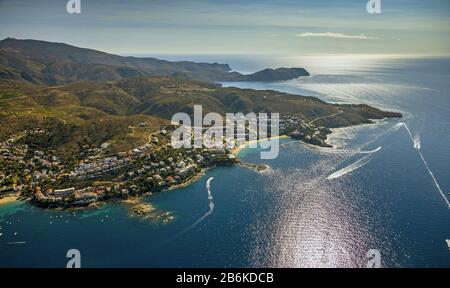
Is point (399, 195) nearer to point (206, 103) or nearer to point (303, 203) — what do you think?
point (303, 203)

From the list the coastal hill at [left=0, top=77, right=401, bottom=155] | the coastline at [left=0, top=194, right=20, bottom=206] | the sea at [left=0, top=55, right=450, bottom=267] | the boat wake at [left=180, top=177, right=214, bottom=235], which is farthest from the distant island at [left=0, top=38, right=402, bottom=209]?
the boat wake at [left=180, top=177, right=214, bottom=235]

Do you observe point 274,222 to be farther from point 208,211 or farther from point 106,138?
point 106,138

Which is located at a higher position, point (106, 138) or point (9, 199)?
point (106, 138)

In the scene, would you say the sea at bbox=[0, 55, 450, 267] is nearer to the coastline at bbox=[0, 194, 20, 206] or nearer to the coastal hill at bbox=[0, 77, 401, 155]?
the coastline at bbox=[0, 194, 20, 206]

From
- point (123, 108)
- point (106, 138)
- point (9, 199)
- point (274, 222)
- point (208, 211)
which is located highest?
point (123, 108)

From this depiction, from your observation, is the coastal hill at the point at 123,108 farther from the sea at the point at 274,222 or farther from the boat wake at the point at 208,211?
the sea at the point at 274,222

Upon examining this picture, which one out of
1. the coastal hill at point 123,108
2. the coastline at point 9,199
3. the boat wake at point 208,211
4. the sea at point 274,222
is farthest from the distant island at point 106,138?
the boat wake at point 208,211

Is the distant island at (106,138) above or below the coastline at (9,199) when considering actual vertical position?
above

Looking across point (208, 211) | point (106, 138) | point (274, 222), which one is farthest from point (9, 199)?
point (274, 222)
